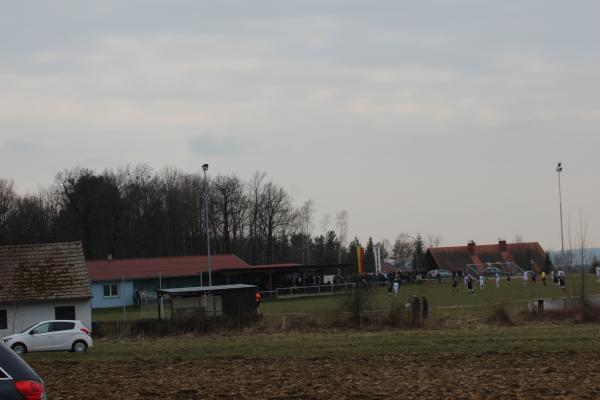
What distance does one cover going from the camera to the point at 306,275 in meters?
78.6

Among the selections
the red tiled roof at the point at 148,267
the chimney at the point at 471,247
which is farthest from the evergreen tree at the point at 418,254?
the red tiled roof at the point at 148,267

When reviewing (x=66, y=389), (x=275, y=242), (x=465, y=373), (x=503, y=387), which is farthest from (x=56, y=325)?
(x=275, y=242)

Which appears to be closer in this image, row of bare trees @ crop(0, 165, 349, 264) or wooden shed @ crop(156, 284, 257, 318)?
wooden shed @ crop(156, 284, 257, 318)

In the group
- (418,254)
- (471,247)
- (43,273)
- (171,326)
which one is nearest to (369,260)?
(418,254)

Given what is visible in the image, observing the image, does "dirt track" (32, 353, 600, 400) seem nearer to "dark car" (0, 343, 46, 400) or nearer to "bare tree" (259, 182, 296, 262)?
"dark car" (0, 343, 46, 400)

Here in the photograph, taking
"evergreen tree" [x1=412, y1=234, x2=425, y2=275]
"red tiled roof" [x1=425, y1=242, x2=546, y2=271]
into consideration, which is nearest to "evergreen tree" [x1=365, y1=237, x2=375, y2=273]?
"evergreen tree" [x1=412, y1=234, x2=425, y2=275]

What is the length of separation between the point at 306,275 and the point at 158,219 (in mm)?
→ 29885

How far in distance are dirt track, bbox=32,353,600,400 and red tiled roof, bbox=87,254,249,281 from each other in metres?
53.0

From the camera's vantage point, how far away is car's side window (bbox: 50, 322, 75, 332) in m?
29.4

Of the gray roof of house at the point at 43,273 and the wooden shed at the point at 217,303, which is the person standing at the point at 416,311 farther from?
the gray roof of house at the point at 43,273

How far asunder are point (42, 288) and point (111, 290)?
28.8m

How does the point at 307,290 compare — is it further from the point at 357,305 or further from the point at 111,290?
the point at 357,305

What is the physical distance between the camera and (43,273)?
144ft

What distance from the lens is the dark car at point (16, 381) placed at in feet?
24.4
